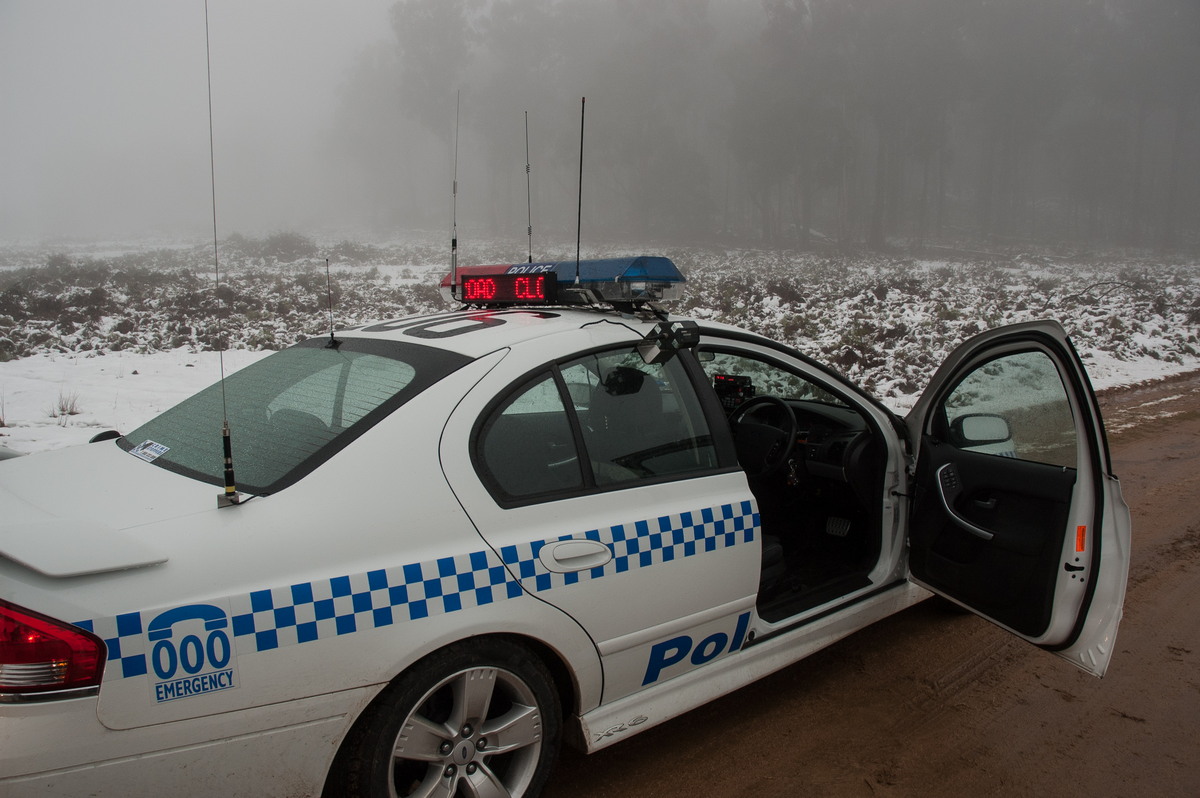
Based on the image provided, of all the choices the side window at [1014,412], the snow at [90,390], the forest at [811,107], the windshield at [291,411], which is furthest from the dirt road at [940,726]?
the forest at [811,107]

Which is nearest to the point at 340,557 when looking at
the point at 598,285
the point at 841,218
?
the point at 598,285

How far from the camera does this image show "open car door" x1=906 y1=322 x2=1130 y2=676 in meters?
2.62

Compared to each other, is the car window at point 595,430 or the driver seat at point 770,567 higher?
the car window at point 595,430

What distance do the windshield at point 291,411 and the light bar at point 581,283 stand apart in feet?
2.16

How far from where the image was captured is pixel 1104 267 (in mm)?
41000

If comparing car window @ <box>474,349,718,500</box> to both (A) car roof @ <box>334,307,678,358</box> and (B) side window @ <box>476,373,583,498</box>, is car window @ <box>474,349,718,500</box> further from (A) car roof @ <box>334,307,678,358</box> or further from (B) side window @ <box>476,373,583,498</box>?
(A) car roof @ <box>334,307,678,358</box>

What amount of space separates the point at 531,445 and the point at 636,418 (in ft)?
1.57

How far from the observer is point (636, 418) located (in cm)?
258

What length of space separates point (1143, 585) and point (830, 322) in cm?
1416

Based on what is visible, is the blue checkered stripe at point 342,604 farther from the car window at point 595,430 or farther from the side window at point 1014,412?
the side window at point 1014,412

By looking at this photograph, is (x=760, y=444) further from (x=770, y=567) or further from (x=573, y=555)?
(x=573, y=555)

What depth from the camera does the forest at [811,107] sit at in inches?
2876

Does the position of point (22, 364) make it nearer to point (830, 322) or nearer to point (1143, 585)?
point (1143, 585)

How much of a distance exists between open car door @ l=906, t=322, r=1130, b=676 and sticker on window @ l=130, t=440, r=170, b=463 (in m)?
2.86
